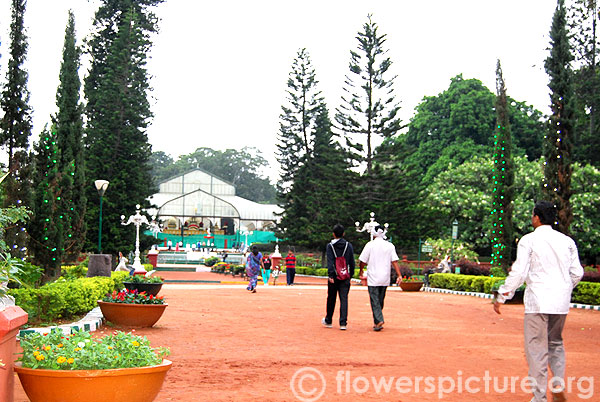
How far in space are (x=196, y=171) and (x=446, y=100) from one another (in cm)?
2594

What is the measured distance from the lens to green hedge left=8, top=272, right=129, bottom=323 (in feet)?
28.4

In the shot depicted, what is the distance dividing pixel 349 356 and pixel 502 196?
1945 centimetres

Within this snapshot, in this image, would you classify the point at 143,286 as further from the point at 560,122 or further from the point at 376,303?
the point at 560,122

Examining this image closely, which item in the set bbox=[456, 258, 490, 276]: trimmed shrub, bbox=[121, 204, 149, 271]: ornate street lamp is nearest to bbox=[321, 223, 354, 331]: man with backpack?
bbox=[456, 258, 490, 276]: trimmed shrub

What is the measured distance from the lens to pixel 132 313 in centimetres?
912

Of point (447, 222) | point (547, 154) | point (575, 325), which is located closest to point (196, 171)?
point (447, 222)

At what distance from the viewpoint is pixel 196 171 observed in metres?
63.1

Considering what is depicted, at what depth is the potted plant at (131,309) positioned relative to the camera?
29.7 feet

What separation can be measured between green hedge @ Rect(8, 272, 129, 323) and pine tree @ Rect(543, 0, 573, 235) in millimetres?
16479

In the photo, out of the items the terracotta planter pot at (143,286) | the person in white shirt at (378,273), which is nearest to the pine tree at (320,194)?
the terracotta planter pot at (143,286)

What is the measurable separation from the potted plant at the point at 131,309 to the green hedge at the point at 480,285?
38.8ft

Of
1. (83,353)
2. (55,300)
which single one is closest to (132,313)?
(55,300)

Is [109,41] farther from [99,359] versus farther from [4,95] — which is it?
[99,359]

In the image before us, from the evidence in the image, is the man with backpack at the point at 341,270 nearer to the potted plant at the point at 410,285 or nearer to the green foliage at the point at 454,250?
the potted plant at the point at 410,285
